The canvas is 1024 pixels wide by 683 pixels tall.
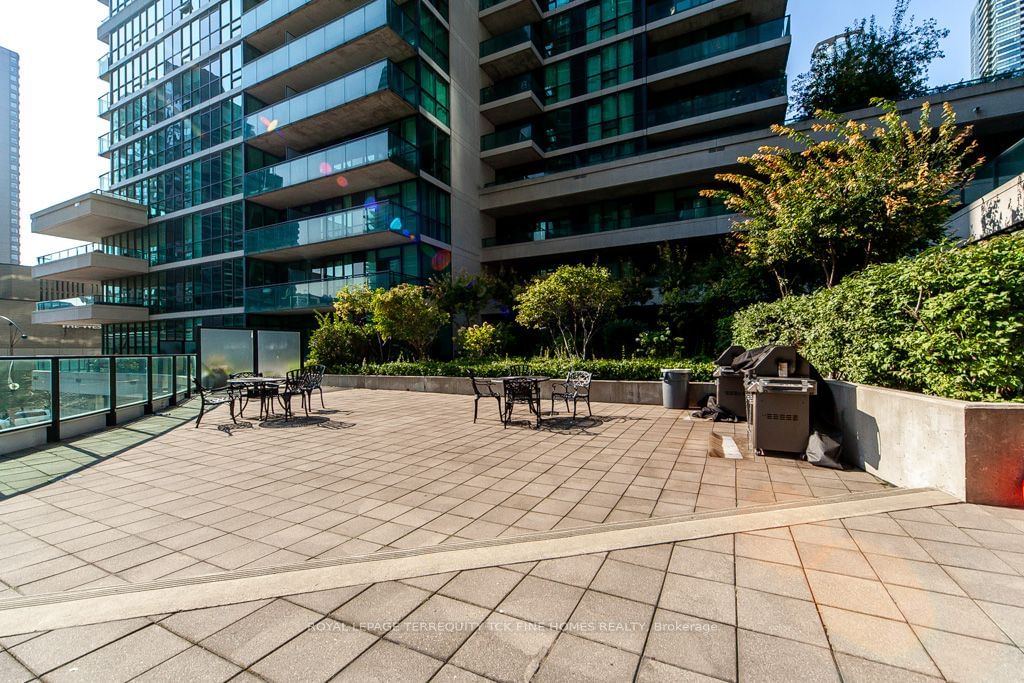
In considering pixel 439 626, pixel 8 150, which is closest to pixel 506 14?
pixel 439 626

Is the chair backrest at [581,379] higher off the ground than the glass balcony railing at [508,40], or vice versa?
the glass balcony railing at [508,40]

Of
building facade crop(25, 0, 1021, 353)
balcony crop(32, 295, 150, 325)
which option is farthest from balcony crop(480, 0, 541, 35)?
balcony crop(32, 295, 150, 325)

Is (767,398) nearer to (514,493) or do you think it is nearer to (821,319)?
(821,319)

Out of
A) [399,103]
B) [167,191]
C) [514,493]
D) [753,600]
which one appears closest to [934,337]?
[753,600]

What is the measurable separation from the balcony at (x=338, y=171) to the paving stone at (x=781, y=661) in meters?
21.0

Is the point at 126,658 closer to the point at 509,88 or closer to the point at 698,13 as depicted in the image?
the point at 509,88

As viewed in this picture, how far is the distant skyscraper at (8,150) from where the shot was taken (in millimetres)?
95000

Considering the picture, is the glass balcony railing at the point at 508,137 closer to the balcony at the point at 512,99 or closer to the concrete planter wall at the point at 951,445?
the balcony at the point at 512,99

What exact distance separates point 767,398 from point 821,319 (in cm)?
225

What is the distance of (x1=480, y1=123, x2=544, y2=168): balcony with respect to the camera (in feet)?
85.3

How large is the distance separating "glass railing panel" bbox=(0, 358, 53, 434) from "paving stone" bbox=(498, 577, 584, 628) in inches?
341

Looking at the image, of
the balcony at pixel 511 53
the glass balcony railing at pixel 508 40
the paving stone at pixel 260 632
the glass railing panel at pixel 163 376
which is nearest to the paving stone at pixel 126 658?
the paving stone at pixel 260 632

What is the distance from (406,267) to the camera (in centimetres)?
2045

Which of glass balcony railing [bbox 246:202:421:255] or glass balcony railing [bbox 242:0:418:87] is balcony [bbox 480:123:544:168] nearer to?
glass balcony railing [bbox 242:0:418:87]
